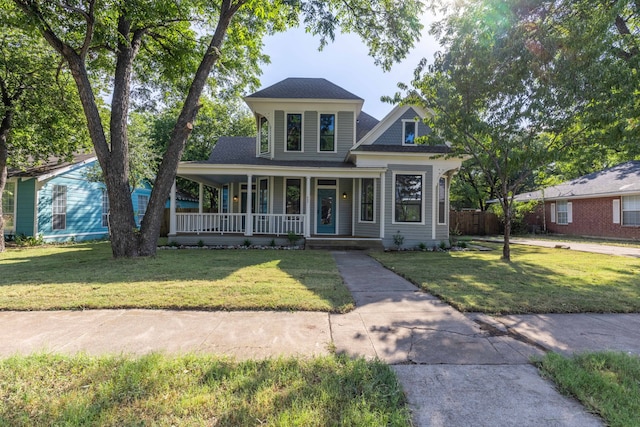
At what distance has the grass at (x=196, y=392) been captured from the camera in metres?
1.91

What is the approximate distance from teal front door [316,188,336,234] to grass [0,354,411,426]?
1040 cm

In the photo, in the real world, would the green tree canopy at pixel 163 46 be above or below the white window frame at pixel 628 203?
above

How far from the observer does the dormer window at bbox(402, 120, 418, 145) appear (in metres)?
12.1

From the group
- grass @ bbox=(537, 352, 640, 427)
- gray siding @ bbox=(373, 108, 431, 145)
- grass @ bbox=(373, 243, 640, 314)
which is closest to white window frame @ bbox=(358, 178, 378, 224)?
gray siding @ bbox=(373, 108, 431, 145)

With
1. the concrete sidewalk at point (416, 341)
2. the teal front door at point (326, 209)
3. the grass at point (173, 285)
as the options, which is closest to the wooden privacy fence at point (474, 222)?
the teal front door at point (326, 209)

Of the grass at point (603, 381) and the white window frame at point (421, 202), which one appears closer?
the grass at point (603, 381)

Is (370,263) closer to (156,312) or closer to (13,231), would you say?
(156,312)

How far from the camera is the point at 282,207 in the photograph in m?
13.0

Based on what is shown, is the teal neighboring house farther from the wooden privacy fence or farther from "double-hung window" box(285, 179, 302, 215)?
the wooden privacy fence

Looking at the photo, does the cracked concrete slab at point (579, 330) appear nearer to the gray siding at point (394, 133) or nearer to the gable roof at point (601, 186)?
the gray siding at point (394, 133)

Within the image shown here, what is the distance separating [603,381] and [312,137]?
11986mm

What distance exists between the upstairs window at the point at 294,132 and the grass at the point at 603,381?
11.7 m

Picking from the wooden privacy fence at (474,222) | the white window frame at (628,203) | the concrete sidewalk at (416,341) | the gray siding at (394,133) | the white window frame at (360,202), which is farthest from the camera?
the wooden privacy fence at (474,222)

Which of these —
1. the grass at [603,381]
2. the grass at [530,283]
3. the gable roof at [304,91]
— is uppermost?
the gable roof at [304,91]
